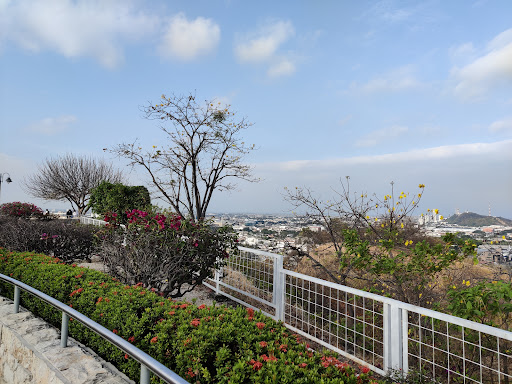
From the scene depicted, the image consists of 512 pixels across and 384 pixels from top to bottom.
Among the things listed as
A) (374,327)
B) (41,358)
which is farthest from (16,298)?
(374,327)

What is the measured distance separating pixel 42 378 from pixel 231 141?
12322mm

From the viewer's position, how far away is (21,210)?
16531mm

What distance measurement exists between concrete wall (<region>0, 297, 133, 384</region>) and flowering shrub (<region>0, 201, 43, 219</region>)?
15.0 m

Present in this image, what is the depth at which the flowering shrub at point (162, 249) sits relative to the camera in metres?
5.13

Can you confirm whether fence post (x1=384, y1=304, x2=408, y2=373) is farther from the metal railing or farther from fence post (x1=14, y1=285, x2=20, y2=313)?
fence post (x1=14, y1=285, x2=20, y2=313)

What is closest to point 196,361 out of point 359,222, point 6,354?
point 6,354

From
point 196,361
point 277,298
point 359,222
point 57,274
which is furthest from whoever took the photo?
point 359,222

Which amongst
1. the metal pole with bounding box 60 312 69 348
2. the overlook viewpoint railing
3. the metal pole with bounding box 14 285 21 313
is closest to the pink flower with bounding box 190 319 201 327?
the metal pole with bounding box 60 312 69 348

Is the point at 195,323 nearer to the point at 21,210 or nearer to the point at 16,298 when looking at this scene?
the point at 16,298

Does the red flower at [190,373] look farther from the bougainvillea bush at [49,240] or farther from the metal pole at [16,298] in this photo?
the bougainvillea bush at [49,240]

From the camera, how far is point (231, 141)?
47.7 feet

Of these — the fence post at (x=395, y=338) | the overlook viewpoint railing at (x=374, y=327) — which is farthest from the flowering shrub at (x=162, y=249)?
the fence post at (x=395, y=338)

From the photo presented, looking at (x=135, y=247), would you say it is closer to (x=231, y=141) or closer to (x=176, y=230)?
(x=176, y=230)

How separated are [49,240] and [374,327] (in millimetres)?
8222
